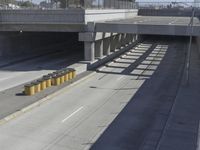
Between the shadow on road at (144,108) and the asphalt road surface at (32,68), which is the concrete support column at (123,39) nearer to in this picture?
the asphalt road surface at (32,68)

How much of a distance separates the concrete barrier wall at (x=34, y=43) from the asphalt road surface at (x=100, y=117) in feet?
52.2

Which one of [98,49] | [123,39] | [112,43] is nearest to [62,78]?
[98,49]

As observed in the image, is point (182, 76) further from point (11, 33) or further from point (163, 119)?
point (11, 33)

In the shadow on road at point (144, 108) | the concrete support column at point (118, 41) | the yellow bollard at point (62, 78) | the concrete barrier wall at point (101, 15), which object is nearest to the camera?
the shadow on road at point (144, 108)

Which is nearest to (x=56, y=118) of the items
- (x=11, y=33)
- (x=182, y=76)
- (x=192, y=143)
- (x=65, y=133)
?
(x=65, y=133)

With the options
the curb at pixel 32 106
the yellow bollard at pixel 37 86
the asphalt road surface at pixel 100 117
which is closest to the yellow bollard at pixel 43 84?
the yellow bollard at pixel 37 86

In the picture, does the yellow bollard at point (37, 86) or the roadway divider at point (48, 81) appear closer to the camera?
the roadway divider at point (48, 81)

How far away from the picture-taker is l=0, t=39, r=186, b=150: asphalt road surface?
69.1 feet

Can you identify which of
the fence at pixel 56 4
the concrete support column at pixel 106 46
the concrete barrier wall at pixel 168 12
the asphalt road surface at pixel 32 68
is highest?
the fence at pixel 56 4

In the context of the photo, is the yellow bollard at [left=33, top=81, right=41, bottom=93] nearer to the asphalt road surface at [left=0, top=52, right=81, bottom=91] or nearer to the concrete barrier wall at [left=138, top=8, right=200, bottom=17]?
the asphalt road surface at [left=0, top=52, right=81, bottom=91]

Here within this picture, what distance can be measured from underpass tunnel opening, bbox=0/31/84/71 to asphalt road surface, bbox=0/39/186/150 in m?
9.95

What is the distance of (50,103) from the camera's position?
94.8 ft

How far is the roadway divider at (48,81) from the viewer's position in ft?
98.9

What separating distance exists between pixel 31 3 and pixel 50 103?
131ft
